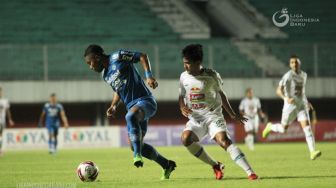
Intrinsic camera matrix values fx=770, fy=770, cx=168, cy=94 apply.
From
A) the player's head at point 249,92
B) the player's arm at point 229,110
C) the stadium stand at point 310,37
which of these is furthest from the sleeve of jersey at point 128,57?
the stadium stand at point 310,37

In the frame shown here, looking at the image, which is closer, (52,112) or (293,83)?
(293,83)

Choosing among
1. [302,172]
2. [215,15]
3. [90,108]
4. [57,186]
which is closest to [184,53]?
[57,186]

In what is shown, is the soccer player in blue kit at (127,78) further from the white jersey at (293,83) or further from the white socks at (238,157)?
the white jersey at (293,83)

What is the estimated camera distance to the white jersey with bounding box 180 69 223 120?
11.2 m

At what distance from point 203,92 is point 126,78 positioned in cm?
118

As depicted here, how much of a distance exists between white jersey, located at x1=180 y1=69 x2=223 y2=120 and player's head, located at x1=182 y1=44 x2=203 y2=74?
9.8 inches

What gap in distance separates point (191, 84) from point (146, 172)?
11.0ft

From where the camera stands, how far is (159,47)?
3284 cm

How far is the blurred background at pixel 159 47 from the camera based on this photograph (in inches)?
1261

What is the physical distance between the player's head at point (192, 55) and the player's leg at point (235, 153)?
3.43 feet

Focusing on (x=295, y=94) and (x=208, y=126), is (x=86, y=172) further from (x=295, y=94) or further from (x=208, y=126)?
(x=295, y=94)

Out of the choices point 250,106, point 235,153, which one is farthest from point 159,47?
point 235,153

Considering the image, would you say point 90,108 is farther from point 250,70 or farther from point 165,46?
point 250,70

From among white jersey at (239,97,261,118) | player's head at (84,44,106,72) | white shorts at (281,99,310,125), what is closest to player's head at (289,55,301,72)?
white shorts at (281,99,310,125)
